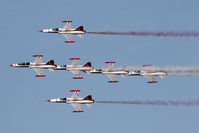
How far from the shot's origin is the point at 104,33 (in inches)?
7741

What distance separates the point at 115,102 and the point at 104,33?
24797 mm

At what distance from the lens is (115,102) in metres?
192

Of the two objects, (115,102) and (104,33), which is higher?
(104,33)
